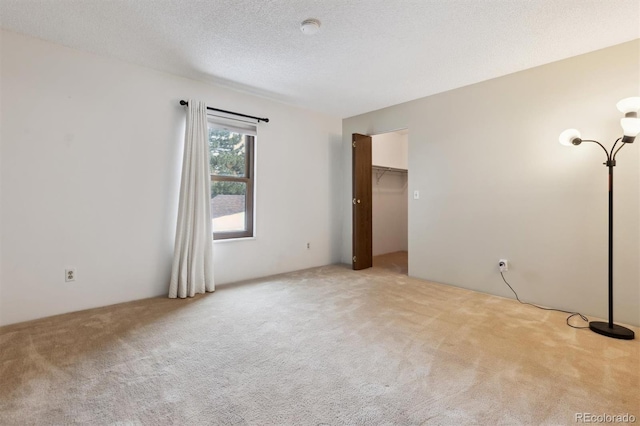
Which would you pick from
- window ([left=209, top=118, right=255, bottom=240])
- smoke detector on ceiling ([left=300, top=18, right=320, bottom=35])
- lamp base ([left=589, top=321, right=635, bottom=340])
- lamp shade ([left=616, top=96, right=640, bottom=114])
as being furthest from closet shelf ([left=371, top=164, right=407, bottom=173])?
lamp base ([left=589, top=321, right=635, bottom=340])

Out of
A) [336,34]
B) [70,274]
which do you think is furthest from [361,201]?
[70,274]

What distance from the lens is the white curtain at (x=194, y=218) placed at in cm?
319

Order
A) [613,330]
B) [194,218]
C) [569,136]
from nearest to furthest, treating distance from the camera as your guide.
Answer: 1. [613,330]
2. [569,136]
3. [194,218]

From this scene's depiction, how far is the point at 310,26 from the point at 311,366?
2.42 metres

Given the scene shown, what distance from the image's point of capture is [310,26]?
229 cm

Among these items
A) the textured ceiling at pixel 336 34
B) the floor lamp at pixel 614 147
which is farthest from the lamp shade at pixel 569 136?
the textured ceiling at pixel 336 34

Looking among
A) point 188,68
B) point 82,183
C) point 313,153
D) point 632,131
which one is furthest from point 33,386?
point 632,131

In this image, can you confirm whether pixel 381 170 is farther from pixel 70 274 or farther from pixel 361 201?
pixel 70 274

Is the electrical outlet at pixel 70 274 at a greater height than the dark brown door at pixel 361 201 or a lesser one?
lesser

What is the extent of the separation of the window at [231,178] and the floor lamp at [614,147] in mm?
3345

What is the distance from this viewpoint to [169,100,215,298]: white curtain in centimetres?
319

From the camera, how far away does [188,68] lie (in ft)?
10.2

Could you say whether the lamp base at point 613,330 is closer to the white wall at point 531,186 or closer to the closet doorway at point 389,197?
the white wall at point 531,186

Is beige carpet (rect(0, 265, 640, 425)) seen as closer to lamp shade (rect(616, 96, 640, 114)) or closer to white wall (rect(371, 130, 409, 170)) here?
lamp shade (rect(616, 96, 640, 114))
